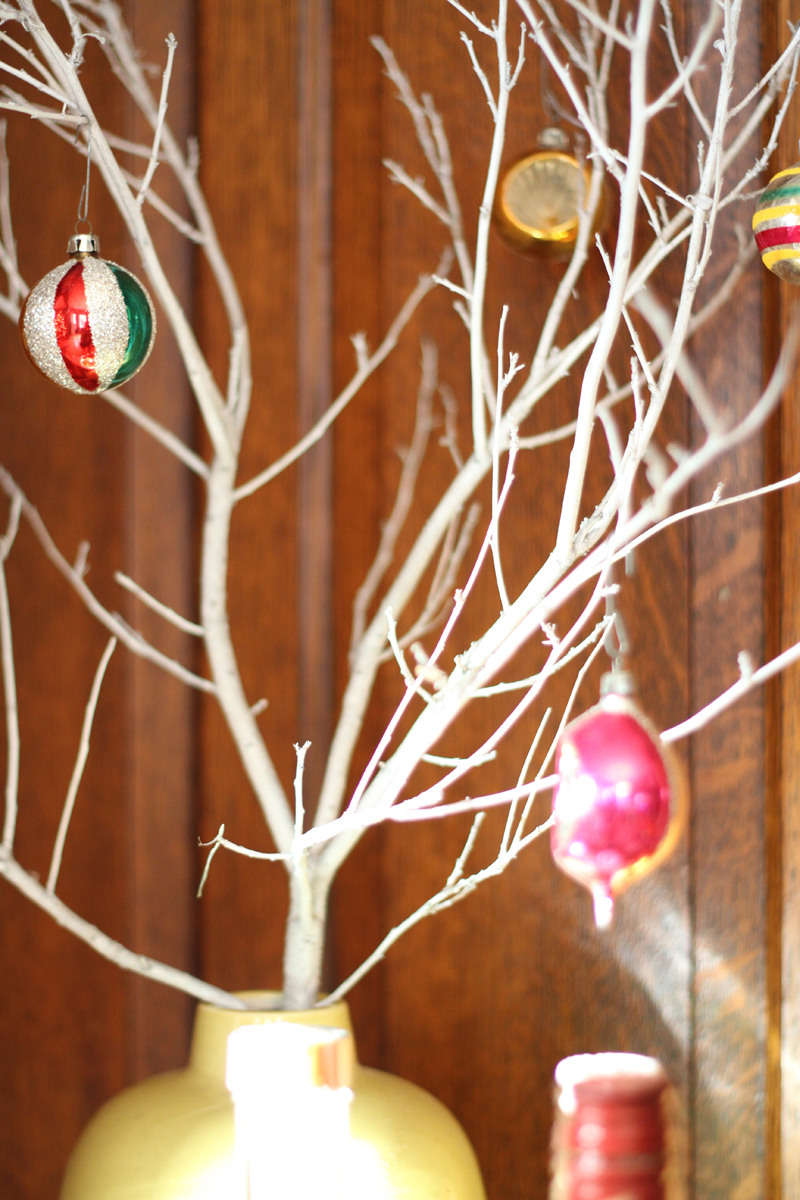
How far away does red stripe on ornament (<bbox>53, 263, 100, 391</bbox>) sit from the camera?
0.71m

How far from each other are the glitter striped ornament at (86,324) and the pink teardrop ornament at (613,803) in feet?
1.21

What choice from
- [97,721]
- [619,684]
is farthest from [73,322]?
[97,721]

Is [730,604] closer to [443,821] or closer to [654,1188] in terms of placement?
[443,821]

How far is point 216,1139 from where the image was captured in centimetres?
72

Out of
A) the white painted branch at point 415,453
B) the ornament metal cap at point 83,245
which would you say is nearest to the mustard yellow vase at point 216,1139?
the white painted branch at point 415,453

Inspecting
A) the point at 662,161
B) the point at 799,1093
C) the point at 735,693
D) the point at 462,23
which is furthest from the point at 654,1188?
the point at 462,23

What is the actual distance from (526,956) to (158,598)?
47 cm

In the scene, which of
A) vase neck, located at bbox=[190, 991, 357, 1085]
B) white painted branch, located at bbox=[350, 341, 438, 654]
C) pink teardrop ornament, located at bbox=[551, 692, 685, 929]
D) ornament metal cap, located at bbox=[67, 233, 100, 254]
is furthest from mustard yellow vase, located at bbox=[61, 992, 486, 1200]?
ornament metal cap, located at bbox=[67, 233, 100, 254]

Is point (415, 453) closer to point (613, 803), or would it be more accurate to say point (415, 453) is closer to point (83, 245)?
point (83, 245)

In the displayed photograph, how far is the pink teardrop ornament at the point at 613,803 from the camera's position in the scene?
58 centimetres

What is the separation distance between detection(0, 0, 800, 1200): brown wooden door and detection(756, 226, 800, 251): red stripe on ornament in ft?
0.92

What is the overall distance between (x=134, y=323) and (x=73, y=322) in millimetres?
38

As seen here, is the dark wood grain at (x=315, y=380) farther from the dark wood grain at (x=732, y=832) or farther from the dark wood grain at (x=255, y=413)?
the dark wood grain at (x=732, y=832)

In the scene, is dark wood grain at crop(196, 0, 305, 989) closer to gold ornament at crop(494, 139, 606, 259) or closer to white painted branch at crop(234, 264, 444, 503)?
white painted branch at crop(234, 264, 444, 503)
